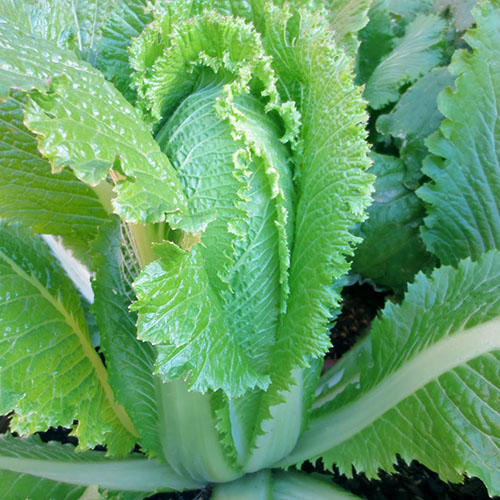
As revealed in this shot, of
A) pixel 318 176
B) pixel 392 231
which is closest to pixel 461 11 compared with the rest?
pixel 392 231

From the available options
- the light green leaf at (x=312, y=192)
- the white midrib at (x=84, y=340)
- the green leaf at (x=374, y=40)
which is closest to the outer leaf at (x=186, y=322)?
the light green leaf at (x=312, y=192)

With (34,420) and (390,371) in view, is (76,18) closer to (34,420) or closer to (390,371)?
(34,420)

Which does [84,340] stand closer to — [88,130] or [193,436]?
[193,436]

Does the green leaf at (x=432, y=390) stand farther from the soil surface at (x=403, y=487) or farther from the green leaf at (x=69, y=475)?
the green leaf at (x=69, y=475)

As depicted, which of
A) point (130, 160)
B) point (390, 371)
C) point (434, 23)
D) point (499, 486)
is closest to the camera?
point (130, 160)

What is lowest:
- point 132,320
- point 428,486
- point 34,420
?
point 428,486

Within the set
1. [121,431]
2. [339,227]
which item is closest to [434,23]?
[339,227]
